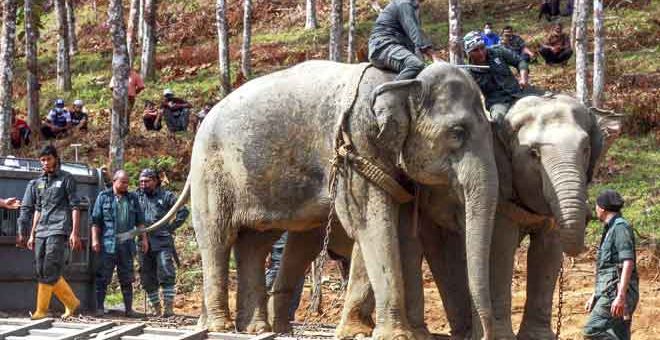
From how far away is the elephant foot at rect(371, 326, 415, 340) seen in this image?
12156 mm

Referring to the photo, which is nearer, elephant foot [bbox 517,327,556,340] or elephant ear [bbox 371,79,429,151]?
elephant ear [bbox 371,79,429,151]

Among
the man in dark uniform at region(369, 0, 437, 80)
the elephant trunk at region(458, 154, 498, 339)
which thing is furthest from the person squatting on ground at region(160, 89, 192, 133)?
the elephant trunk at region(458, 154, 498, 339)

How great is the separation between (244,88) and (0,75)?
14.8 metres

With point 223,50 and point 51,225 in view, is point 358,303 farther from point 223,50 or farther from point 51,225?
point 223,50

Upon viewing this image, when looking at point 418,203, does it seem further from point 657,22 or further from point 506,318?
point 657,22

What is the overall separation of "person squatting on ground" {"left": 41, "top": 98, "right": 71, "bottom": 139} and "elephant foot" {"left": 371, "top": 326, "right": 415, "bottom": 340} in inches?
822

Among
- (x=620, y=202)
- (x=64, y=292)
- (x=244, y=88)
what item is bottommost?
(x=64, y=292)

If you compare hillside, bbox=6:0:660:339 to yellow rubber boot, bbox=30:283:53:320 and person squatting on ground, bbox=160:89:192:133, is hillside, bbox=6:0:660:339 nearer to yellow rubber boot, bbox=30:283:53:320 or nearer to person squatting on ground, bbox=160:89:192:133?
person squatting on ground, bbox=160:89:192:133

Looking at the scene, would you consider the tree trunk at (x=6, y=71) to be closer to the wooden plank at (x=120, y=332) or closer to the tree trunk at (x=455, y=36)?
the tree trunk at (x=455, y=36)

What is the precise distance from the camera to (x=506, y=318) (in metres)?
12.3

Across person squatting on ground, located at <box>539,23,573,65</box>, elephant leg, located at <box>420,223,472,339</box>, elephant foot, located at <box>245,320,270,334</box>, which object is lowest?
elephant foot, located at <box>245,320,270,334</box>

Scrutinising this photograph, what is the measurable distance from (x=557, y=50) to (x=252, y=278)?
68.1ft

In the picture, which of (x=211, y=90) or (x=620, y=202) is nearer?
(x=620, y=202)

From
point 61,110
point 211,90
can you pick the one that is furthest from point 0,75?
point 211,90
